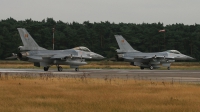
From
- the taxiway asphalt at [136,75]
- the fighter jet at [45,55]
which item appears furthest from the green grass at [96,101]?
the fighter jet at [45,55]

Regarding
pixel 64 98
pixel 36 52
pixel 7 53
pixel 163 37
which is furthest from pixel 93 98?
pixel 163 37

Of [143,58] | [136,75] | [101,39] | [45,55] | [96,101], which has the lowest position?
[136,75]

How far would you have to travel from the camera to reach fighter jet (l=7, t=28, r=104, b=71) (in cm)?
4366

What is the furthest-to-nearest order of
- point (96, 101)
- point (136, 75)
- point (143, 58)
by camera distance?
point (143, 58) < point (136, 75) < point (96, 101)

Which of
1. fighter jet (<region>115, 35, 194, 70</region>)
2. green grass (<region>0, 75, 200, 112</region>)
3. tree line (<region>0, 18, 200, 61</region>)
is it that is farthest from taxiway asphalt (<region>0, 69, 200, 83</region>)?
tree line (<region>0, 18, 200, 61</region>)

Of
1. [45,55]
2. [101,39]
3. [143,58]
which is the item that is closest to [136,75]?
[45,55]

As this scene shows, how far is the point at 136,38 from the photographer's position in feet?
364

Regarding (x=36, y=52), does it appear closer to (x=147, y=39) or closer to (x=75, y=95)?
(x=75, y=95)

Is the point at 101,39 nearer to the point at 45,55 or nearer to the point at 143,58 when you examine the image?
the point at 143,58

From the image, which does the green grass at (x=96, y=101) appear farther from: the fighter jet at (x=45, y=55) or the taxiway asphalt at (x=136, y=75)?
the fighter jet at (x=45, y=55)

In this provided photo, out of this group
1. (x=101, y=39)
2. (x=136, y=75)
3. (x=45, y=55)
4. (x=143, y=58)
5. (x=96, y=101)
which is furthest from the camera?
(x=101, y=39)

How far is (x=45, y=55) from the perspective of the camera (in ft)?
148

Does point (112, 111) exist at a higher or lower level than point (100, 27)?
lower

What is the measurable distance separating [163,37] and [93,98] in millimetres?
92599
